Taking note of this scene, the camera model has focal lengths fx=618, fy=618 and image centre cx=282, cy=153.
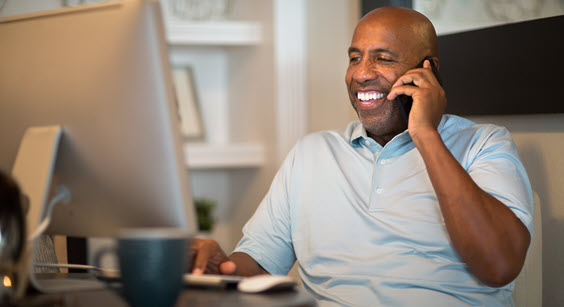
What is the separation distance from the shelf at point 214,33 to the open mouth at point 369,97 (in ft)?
3.70

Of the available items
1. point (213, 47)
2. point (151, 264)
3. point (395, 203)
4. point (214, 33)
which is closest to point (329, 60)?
point (214, 33)

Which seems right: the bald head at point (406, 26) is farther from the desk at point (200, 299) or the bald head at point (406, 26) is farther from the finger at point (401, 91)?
the desk at point (200, 299)

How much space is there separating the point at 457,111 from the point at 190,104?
1359mm

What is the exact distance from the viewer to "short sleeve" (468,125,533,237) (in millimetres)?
1234

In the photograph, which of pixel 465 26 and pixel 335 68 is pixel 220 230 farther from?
pixel 465 26

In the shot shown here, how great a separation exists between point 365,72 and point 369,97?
0.21 ft

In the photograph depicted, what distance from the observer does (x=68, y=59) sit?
885 mm


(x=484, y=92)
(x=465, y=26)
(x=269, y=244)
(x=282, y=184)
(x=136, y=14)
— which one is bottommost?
(x=269, y=244)

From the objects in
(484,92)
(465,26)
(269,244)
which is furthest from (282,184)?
(465,26)

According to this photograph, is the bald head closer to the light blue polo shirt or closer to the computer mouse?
the light blue polo shirt

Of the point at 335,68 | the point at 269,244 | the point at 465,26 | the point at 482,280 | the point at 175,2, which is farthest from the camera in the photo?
the point at 175,2

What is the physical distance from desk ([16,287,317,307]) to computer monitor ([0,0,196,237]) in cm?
9

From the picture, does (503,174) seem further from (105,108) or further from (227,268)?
(105,108)

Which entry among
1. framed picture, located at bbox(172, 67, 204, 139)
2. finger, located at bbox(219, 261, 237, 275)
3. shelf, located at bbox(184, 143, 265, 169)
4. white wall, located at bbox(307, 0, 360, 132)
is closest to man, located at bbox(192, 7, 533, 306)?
finger, located at bbox(219, 261, 237, 275)
